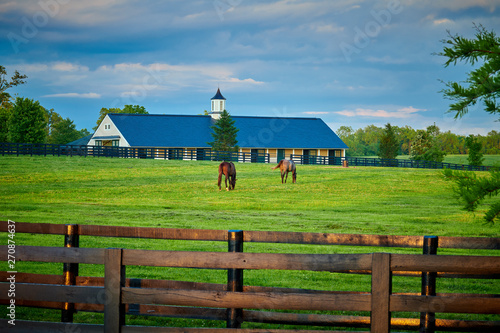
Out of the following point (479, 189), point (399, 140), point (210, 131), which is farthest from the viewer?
point (399, 140)

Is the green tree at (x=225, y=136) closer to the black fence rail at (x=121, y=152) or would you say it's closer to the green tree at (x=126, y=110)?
the black fence rail at (x=121, y=152)

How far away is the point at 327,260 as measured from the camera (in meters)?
5.46

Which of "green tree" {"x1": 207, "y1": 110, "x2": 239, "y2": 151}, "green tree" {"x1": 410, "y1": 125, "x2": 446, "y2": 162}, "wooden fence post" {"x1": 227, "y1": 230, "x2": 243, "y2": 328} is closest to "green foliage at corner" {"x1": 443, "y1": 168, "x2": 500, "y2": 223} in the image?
"wooden fence post" {"x1": 227, "y1": 230, "x2": 243, "y2": 328}

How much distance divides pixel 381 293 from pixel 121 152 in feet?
199

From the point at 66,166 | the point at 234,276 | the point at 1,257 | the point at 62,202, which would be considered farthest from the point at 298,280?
the point at 66,166

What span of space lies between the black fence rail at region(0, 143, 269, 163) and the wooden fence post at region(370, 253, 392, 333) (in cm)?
5208

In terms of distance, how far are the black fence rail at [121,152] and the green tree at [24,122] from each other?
717 centimetres

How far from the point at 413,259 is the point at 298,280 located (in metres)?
5.94

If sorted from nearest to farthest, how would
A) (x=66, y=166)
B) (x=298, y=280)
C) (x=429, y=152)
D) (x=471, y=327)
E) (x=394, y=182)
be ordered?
(x=471, y=327) → (x=298, y=280) → (x=394, y=182) → (x=66, y=166) → (x=429, y=152)

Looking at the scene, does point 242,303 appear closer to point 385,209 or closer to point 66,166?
point 385,209

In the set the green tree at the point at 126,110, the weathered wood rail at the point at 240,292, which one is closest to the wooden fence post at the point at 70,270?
the weathered wood rail at the point at 240,292

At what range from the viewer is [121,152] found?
208 feet

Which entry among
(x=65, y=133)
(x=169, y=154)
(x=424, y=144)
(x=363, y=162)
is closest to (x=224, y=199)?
(x=169, y=154)

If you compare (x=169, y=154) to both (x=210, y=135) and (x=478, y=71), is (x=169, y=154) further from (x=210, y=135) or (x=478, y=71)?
(x=478, y=71)
